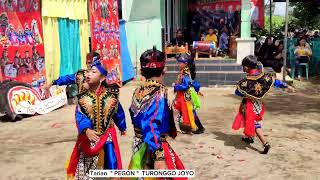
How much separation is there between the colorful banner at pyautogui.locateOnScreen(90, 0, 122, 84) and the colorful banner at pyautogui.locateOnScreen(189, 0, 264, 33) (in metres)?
7.81

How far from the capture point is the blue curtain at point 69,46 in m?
11.4

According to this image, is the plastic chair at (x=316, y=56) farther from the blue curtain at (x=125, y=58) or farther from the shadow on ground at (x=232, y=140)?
the shadow on ground at (x=232, y=140)

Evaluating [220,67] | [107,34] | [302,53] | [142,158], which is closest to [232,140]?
[142,158]

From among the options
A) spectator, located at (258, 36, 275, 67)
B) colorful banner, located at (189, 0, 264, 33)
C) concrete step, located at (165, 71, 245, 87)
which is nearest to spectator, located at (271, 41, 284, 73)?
spectator, located at (258, 36, 275, 67)

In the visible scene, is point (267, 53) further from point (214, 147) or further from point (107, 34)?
point (214, 147)

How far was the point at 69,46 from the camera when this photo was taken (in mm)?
11734

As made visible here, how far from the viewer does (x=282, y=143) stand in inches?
291

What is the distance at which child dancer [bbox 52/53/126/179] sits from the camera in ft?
13.4

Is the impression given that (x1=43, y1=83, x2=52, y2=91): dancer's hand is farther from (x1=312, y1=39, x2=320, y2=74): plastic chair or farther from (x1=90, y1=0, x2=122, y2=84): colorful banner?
(x1=312, y1=39, x2=320, y2=74): plastic chair

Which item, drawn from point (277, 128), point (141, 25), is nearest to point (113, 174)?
point (277, 128)

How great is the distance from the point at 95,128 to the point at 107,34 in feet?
32.1

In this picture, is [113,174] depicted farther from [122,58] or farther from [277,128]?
[122,58]

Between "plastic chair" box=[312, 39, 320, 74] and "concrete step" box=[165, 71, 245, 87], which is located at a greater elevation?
"plastic chair" box=[312, 39, 320, 74]

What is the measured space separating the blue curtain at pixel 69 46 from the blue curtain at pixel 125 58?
9.41 feet
